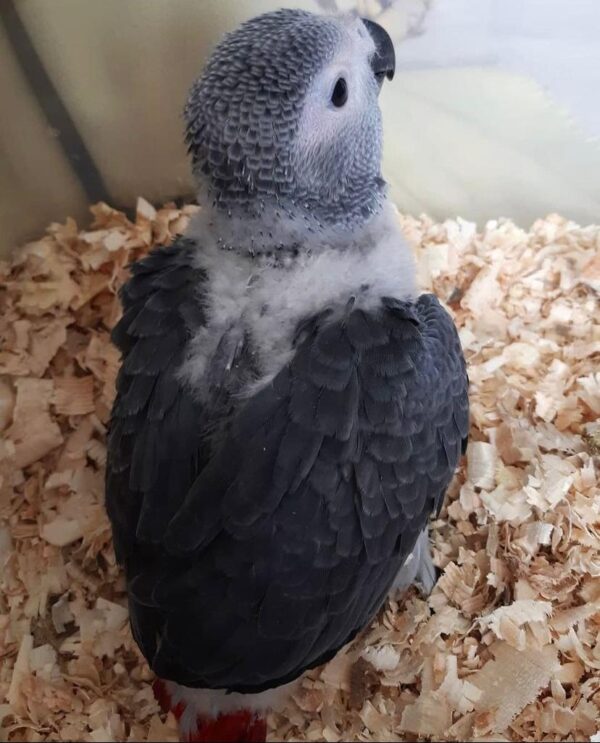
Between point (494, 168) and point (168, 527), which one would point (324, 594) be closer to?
point (168, 527)

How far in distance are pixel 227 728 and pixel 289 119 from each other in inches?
31.1

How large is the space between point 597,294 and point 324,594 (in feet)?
2.91

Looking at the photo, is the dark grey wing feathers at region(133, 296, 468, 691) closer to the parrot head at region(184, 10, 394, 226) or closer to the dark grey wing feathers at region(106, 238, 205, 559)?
the dark grey wing feathers at region(106, 238, 205, 559)

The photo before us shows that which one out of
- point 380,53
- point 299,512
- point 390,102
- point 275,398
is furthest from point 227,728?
point 390,102

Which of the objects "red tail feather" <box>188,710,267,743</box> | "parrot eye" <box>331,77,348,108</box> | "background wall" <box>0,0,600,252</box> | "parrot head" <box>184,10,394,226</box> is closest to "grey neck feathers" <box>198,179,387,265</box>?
"parrot head" <box>184,10,394,226</box>

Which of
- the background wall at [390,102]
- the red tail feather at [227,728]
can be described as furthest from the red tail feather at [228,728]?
the background wall at [390,102]

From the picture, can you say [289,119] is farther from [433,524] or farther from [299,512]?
[433,524]

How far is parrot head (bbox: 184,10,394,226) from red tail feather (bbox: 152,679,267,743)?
2.20 feet

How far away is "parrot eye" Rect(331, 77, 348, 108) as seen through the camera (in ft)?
2.90

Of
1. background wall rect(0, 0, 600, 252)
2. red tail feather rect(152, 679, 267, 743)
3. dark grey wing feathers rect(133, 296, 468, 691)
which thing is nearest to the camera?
dark grey wing feathers rect(133, 296, 468, 691)

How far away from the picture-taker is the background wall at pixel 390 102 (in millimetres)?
1229

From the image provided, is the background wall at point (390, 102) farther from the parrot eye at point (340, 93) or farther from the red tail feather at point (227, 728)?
the red tail feather at point (227, 728)

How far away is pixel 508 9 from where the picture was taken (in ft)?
4.10

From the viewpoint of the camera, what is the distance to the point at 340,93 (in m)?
0.89
